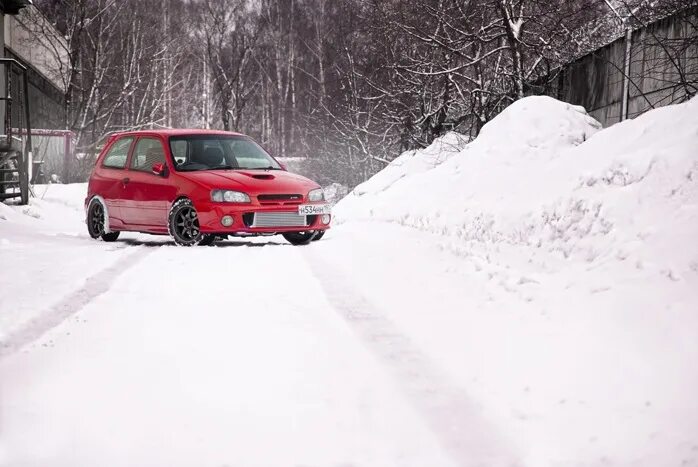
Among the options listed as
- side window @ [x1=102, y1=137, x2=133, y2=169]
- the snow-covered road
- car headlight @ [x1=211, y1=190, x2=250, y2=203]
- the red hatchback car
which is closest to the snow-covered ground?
the snow-covered road

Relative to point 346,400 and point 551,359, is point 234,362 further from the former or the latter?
point 551,359

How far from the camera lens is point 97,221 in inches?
515

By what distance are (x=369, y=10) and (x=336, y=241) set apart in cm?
1560

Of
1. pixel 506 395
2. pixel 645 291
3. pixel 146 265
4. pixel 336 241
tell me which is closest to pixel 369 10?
pixel 336 241

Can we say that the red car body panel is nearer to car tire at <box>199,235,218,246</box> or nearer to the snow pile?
car tire at <box>199,235,218,246</box>

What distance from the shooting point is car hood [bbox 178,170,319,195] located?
11367 millimetres

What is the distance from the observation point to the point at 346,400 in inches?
165

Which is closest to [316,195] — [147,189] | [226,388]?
[147,189]

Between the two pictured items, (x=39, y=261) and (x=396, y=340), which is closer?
(x=396, y=340)

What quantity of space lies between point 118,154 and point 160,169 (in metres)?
1.52

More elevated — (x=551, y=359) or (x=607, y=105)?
(x=607, y=105)

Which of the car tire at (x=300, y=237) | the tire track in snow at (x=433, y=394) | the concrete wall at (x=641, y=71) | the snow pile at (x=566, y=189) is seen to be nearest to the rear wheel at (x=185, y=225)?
the car tire at (x=300, y=237)

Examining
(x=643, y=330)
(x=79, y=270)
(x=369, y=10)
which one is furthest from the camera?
(x=369, y=10)

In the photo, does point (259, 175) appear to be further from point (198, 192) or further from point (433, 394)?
point (433, 394)
